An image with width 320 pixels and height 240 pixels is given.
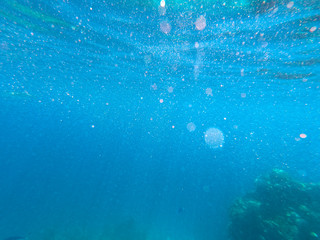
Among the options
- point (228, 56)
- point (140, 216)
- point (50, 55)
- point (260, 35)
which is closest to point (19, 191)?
point (140, 216)

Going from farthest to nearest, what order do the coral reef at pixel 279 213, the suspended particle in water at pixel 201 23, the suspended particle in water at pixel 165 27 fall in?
the suspended particle in water at pixel 165 27, the suspended particle in water at pixel 201 23, the coral reef at pixel 279 213

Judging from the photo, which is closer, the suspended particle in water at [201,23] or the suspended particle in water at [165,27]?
the suspended particle in water at [201,23]

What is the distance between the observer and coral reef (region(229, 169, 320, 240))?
8320 mm

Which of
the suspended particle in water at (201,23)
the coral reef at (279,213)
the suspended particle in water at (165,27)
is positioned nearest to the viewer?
the coral reef at (279,213)

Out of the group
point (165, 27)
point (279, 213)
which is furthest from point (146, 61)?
point (279, 213)

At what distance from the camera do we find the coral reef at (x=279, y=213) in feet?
27.3

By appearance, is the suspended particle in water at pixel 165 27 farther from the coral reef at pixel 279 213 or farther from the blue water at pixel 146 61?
the coral reef at pixel 279 213

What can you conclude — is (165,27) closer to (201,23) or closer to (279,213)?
(201,23)

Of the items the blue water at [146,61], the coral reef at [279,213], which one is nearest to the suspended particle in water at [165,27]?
the blue water at [146,61]

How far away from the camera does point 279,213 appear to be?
9383 millimetres

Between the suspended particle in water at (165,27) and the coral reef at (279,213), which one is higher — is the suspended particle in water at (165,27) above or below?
Answer: above

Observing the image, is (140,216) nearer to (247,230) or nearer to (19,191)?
(247,230)

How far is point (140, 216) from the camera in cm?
1733

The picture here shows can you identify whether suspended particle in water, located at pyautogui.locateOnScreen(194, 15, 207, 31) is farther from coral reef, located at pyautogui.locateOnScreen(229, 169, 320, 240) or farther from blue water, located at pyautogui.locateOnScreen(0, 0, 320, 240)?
coral reef, located at pyautogui.locateOnScreen(229, 169, 320, 240)
